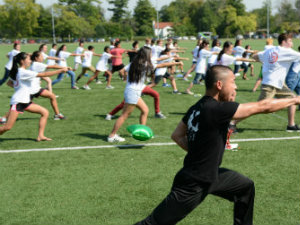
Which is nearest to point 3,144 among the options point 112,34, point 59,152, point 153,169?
point 59,152

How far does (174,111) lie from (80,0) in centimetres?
12537

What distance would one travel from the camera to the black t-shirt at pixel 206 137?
3.27 meters

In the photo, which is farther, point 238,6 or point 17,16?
point 238,6

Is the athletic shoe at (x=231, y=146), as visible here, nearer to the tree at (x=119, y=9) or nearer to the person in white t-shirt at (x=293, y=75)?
A: the person in white t-shirt at (x=293, y=75)

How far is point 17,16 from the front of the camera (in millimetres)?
110125

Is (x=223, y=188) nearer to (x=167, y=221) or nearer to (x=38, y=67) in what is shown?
(x=167, y=221)

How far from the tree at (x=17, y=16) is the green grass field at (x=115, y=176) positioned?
10840 cm

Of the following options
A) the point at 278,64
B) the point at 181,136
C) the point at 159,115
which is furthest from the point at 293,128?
the point at 181,136

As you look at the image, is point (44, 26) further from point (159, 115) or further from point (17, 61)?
point (17, 61)

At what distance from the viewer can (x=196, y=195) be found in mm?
3396

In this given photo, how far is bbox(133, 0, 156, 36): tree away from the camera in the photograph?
113925 millimetres

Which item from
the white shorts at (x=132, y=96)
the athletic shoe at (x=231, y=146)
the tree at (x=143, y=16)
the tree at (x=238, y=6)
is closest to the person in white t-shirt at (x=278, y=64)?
the athletic shoe at (x=231, y=146)

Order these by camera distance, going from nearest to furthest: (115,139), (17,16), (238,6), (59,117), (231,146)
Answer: (231,146) < (115,139) < (59,117) < (17,16) < (238,6)

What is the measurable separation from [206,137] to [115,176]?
3004 millimetres
